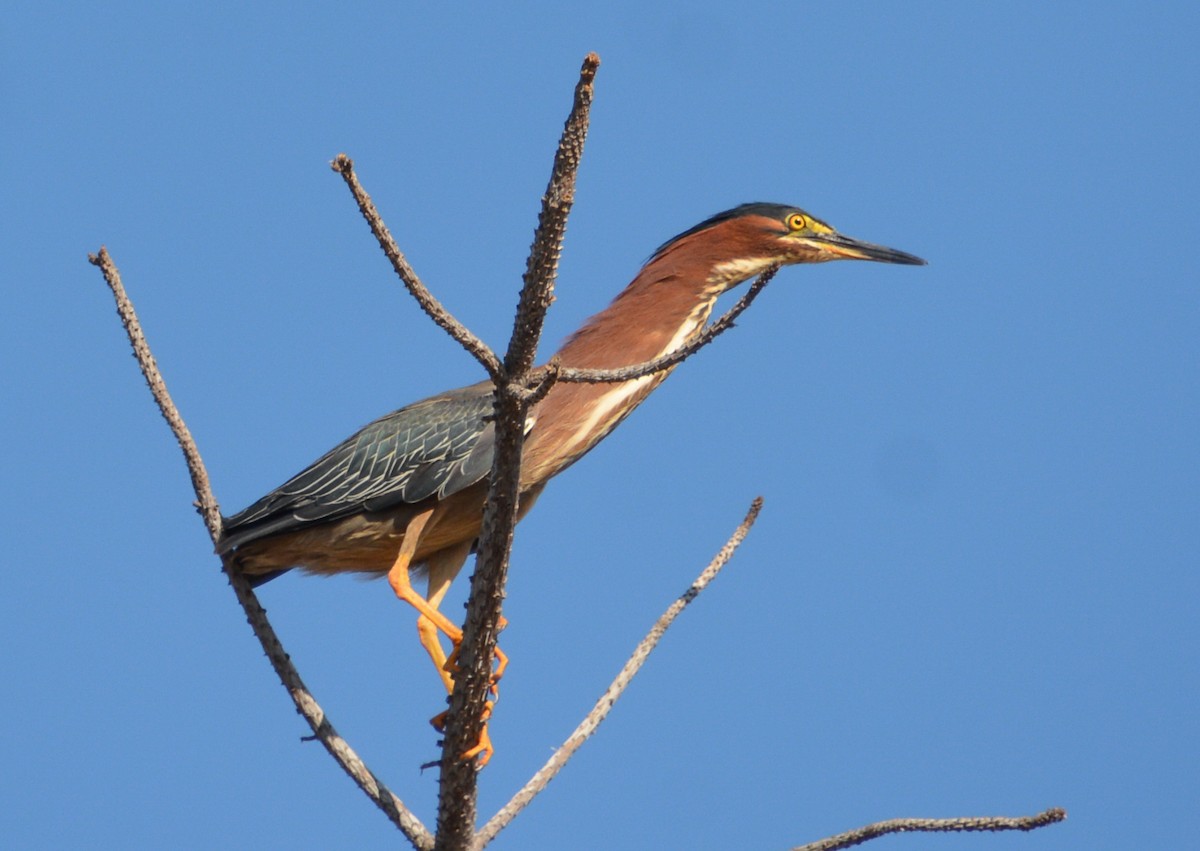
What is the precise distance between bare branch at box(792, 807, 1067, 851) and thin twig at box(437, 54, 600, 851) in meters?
0.93

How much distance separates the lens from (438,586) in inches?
214

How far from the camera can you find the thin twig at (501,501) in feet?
8.88

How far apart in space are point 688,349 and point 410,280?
25.0 inches

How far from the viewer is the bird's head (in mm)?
5730

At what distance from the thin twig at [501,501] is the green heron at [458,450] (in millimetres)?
1098

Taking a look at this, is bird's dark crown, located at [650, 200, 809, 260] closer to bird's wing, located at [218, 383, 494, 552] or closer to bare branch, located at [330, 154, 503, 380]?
bird's wing, located at [218, 383, 494, 552]

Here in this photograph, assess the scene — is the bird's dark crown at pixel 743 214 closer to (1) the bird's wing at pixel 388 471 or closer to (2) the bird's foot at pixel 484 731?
(1) the bird's wing at pixel 388 471

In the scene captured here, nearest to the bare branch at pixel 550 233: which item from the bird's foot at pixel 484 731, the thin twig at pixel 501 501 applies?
the thin twig at pixel 501 501

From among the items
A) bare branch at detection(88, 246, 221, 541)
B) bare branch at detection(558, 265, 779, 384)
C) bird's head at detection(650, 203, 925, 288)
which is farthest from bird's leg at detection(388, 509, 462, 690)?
bare branch at detection(558, 265, 779, 384)

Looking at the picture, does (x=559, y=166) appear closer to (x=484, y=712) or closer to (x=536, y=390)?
(x=536, y=390)

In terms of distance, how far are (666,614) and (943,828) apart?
1119 millimetres

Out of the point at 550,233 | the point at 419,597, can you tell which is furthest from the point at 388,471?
the point at 550,233

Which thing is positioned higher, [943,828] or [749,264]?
[749,264]

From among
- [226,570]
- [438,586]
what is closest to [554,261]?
[226,570]
